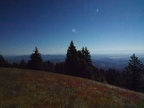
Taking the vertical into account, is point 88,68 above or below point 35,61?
below

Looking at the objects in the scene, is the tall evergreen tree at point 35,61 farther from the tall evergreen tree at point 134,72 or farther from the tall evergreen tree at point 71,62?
the tall evergreen tree at point 134,72

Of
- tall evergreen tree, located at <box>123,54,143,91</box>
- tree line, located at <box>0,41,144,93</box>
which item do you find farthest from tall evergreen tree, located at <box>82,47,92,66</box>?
tall evergreen tree, located at <box>123,54,143,91</box>

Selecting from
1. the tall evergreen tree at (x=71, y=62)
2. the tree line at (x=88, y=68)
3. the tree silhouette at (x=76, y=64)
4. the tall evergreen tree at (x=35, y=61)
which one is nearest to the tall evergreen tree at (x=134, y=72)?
the tree line at (x=88, y=68)

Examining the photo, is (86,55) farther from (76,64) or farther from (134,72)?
(134,72)

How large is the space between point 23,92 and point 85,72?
45033 mm

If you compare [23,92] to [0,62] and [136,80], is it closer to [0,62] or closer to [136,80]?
[136,80]

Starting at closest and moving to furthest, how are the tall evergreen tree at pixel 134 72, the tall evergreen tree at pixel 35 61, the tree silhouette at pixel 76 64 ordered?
1. the tall evergreen tree at pixel 134 72
2. the tree silhouette at pixel 76 64
3. the tall evergreen tree at pixel 35 61

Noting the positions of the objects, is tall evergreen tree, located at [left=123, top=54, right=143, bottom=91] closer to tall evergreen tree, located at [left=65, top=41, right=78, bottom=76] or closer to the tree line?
the tree line

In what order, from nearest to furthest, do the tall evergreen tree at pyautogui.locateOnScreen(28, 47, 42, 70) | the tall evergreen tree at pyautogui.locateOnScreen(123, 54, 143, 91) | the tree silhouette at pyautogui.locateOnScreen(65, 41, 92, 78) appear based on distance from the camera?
1. the tall evergreen tree at pyautogui.locateOnScreen(123, 54, 143, 91)
2. the tree silhouette at pyautogui.locateOnScreen(65, 41, 92, 78)
3. the tall evergreen tree at pyautogui.locateOnScreen(28, 47, 42, 70)

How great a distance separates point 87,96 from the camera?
21.3 meters

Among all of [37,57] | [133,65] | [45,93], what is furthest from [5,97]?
[37,57]

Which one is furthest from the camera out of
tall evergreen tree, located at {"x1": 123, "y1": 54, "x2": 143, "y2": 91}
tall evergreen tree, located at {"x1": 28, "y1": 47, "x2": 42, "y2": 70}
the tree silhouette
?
tall evergreen tree, located at {"x1": 28, "y1": 47, "x2": 42, "y2": 70}

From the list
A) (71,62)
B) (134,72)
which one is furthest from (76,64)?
(134,72)

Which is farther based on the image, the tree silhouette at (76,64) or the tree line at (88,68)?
the tree silhouette at (76,64)
